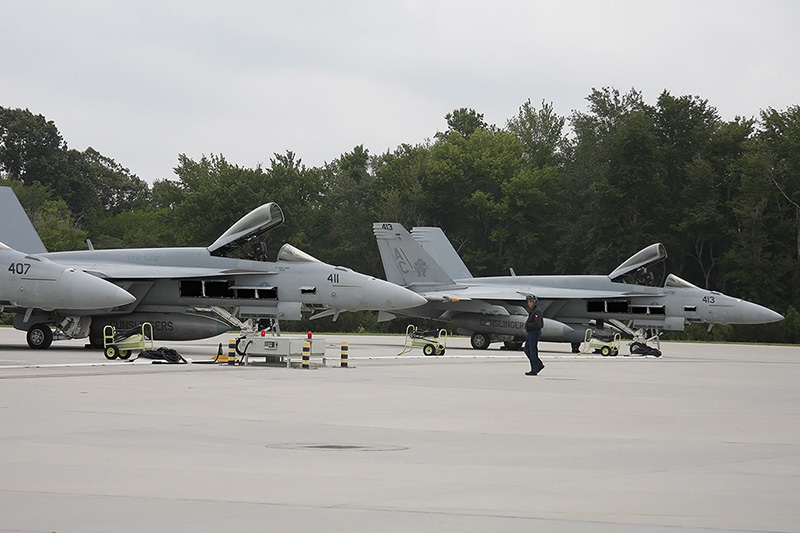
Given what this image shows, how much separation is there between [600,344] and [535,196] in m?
38.6

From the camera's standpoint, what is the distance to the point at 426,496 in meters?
6.52

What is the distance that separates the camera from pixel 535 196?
67.9m

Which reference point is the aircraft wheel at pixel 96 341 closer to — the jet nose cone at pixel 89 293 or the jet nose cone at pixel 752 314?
the jet nose cone at pixel 89 293

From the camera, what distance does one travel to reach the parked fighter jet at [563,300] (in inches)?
1256

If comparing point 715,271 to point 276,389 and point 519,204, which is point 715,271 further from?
point 276,389

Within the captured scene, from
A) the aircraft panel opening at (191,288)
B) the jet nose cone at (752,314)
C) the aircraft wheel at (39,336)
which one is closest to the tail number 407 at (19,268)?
the aircraft wheel at (39,336)

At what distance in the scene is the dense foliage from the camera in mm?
57375

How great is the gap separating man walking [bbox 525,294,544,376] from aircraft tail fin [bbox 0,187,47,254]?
15.7 meters

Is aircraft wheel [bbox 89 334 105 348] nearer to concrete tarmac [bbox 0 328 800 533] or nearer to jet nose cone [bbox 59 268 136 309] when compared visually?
jet nose cone [bbox 59 268 136 309]

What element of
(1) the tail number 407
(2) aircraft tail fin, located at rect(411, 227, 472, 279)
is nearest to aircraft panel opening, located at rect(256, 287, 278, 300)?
(1) the tail number 407

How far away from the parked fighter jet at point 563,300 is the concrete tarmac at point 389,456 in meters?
15.1

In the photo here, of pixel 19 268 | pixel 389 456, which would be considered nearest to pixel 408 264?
pixel 19 268

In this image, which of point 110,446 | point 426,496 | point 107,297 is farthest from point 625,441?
point 107,297

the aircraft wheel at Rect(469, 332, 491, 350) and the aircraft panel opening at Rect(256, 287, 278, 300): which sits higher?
the aircraft panel opening at Rect(256, 287, 278, 300)
